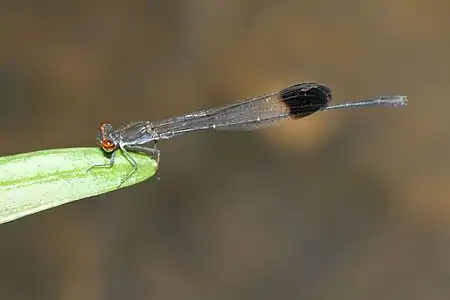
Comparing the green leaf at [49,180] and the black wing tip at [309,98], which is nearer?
the green leaf at [49,180]

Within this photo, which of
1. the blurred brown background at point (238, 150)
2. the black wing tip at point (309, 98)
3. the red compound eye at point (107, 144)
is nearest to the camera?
the red compound eye at point (107, 144)

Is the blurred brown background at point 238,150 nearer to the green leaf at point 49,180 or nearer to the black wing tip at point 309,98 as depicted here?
the black wing tip at point 309,98

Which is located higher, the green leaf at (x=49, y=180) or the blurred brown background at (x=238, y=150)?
the blurred brown background at (x=238, y=150)

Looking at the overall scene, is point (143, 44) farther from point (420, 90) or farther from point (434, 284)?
point (434, 284)

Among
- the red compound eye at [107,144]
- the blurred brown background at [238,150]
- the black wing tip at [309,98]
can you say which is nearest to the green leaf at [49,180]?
the red compound eye at [107,144]

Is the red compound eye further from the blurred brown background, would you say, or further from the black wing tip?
the blurred brown background

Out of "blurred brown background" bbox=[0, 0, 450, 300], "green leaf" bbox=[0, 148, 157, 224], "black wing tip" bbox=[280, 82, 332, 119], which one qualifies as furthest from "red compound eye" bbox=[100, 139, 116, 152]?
"blurred brown background" bbox=[0, 0, 450, 300]

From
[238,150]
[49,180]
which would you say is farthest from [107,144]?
[238,150]
